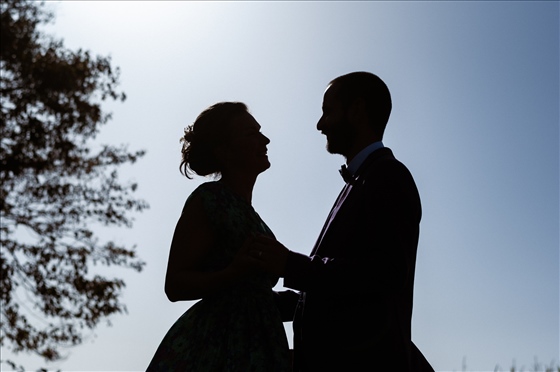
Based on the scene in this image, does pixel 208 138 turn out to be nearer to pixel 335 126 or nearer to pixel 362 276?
pixel 335 126

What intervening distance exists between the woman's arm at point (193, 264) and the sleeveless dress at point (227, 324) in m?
0.06

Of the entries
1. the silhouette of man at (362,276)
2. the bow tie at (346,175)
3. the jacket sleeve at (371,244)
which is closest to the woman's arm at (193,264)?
the silhouette of man at (362,276)

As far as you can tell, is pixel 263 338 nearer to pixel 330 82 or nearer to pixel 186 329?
pixel 186 329

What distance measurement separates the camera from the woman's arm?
4426mm

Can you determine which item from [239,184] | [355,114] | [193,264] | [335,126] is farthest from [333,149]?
[193,264]

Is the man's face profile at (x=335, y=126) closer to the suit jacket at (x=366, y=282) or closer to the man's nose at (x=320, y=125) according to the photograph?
the man's nose at (x=320, y=125)

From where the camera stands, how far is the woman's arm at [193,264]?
443cm

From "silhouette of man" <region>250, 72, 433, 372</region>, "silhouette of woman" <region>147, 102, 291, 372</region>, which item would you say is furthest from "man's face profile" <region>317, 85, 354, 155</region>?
"silhouette of woman" <region>147, 102, 291, 372</region>

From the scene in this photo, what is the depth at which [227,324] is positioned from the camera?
14.8 ft

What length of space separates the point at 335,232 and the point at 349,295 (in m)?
0.42

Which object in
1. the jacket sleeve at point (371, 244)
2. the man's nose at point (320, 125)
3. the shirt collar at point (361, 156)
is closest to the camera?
the jacket sleeve at point (371, 244)

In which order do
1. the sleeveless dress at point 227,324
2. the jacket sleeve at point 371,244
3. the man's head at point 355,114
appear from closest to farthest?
the jacket sleeve at point 371,244
the sleeveless dress at point 227,324
the man's head at point 355,114

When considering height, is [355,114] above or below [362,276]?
above

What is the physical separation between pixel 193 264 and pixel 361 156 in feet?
4.05
